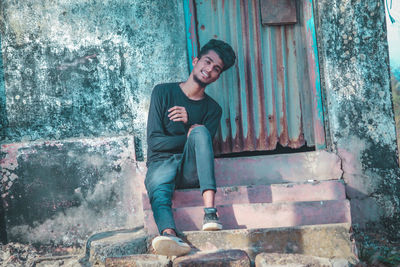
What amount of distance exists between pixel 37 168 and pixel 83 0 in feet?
5.60

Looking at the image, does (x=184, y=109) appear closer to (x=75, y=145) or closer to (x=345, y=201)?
(x=75, y=145)

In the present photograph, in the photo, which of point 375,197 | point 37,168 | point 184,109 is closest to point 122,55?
point 184,109

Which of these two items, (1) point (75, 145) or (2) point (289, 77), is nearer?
(1) point (75, 145)

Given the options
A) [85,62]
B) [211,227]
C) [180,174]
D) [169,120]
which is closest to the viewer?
[211,227]

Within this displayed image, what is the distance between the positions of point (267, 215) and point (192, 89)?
1350 millimetres

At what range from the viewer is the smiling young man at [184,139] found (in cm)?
299

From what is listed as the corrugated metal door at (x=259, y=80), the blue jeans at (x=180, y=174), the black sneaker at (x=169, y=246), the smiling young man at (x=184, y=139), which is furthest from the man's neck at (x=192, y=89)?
the black sneaker at (x=169, y=246)

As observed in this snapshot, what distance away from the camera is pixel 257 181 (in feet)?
12.8

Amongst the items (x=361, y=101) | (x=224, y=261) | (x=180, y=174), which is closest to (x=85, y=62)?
(x=180, y=174)

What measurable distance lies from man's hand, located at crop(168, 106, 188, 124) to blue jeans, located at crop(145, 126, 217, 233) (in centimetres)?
34

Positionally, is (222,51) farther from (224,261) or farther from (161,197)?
(224,261)

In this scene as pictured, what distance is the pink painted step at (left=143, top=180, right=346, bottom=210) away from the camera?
3430 mm

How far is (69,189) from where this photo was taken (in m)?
3.89

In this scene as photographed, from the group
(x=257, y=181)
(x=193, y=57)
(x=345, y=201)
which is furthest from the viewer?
(x=193, y=57)
